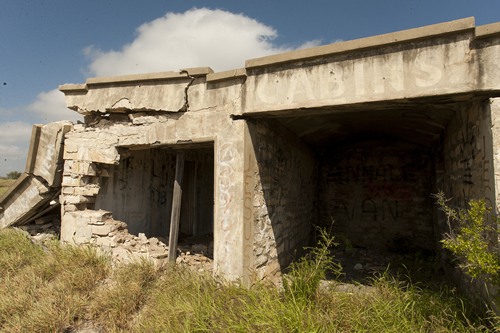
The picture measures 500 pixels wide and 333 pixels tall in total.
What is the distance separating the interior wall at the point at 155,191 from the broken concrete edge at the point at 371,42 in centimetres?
293

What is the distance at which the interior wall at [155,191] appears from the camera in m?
5.41

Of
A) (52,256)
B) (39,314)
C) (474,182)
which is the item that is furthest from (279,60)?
(52,256)

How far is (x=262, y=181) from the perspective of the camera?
168 inches

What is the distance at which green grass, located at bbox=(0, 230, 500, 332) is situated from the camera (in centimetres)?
280

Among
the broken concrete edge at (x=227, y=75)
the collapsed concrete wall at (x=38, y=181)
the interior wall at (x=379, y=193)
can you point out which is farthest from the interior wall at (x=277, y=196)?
the collapsed concrete wall at (x=38, y=181)

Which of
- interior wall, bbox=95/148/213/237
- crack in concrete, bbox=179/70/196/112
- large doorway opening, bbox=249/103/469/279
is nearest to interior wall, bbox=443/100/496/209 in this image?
large doorway opening, bbox=249/103/469/279

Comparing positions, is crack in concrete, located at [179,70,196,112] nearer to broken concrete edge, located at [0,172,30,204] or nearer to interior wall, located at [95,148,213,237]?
interior wall, located at [95,148,213,237]

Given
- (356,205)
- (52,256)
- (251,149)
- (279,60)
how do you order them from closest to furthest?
1. (279,60)
2. (251,149)
3. (52,256)
4. (356,205)

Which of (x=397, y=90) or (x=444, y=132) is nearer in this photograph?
(x=397, y=90)

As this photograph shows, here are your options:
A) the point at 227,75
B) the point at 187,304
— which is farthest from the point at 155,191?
the point at 187,304

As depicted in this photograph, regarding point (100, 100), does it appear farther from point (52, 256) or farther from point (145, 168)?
point (52, 256)

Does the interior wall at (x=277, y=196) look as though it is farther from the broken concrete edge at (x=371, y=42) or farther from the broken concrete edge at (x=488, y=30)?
the broken concrete edge at (x=488, y=30)

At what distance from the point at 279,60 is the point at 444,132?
129 inches

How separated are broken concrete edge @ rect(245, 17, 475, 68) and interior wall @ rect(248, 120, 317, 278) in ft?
2.84
